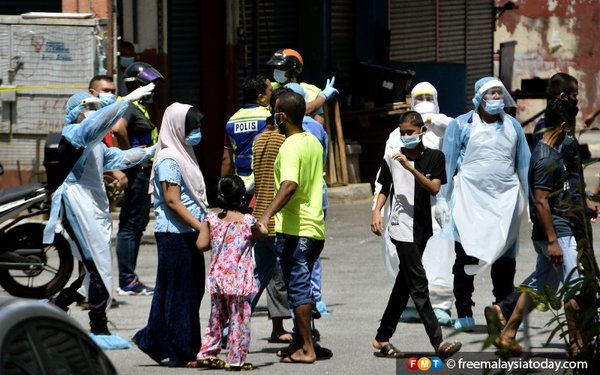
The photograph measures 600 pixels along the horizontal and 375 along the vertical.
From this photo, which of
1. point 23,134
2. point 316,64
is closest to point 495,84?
point 23,134

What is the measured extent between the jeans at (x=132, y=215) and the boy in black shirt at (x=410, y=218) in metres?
2.92

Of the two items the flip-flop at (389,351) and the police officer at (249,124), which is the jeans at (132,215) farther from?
the flip-flop at (389,351)

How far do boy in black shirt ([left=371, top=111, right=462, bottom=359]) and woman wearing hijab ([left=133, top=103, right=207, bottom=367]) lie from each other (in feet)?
3.93

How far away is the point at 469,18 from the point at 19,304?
73.4 ft

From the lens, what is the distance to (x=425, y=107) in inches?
429

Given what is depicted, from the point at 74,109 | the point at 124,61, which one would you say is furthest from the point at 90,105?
the point at 124,61

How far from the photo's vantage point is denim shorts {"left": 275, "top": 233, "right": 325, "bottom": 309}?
353 inches

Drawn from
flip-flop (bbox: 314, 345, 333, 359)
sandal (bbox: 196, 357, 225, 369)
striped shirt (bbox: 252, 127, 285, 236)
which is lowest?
flip-flop (bbox: 314, 345, 333, 359)

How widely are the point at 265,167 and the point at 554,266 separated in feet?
6.60

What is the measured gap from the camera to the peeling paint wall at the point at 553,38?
1216 inches

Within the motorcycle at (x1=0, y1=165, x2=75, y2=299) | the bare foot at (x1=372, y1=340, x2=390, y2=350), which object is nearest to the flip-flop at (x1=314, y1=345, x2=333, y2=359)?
the bare foot at (x1=372, y1=340, x2=390, y2=350)

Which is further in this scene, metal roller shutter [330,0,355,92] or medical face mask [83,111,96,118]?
metal roller shutter [330,0,355,92]

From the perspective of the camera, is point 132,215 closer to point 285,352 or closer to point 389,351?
point 285,352

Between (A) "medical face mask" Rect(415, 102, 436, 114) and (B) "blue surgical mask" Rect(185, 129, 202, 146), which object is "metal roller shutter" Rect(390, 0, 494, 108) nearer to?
(A) "medical face mask" Rect(415, 102, 436, 114)
